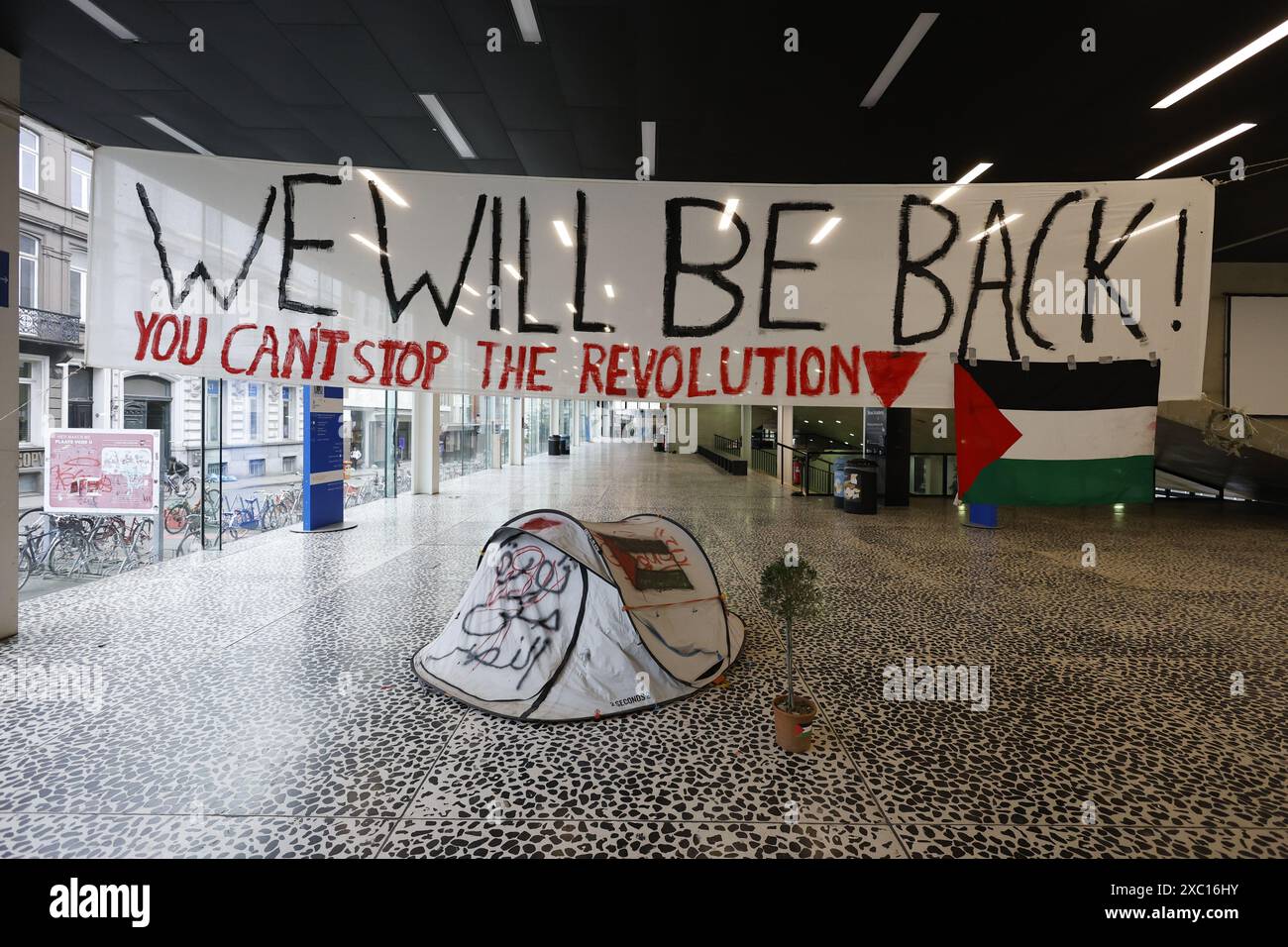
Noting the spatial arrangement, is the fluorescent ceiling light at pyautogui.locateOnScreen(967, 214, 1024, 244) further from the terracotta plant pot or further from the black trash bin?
the black trash bin

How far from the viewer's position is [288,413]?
8.34m

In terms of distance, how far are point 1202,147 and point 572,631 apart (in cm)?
633

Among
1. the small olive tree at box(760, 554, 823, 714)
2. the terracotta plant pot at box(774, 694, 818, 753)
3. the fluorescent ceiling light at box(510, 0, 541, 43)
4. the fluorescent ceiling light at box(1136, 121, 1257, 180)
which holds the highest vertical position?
the fluorescent ceiling light at box(1136, 121, 1257, 180)

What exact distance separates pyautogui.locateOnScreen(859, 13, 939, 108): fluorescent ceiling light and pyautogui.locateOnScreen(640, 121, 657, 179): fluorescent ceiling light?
1.52 metres

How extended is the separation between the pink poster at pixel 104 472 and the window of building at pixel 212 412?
→ 1149 mm

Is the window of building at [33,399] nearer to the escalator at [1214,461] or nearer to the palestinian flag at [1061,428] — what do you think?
the palestinian flag at [1061,428]

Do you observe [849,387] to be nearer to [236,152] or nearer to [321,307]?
[321,307]

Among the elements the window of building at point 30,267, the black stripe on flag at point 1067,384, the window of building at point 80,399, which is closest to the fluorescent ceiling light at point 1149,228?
the black stripe on flag at point 1067,384

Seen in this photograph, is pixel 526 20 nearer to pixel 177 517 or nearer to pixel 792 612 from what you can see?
pixel 792 612

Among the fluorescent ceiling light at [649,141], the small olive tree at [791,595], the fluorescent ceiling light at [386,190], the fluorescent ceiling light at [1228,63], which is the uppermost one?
the fluorescent ceiling light at [1228,63]

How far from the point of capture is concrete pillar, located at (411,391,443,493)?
465 inches

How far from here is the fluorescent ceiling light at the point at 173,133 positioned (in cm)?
451

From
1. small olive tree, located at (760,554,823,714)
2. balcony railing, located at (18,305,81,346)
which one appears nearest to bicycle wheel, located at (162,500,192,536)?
balcony railing, located at (18,305,81,346)
